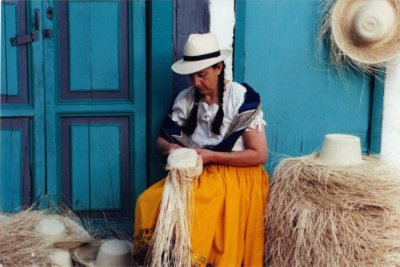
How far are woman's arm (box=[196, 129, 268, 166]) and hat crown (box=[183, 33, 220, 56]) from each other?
1.76 feet

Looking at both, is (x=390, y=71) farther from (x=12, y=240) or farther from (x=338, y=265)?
(x=12, y=240)

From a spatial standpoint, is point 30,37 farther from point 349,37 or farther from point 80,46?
point 349,37

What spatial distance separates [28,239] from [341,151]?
193 centimetres

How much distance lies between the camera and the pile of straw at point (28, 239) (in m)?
3.57

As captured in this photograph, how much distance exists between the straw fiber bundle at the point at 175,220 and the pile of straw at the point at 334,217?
1.68ft

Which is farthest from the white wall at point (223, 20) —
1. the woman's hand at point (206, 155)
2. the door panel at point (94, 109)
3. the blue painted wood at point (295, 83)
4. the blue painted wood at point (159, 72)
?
the woman's hand at point (206, 155)

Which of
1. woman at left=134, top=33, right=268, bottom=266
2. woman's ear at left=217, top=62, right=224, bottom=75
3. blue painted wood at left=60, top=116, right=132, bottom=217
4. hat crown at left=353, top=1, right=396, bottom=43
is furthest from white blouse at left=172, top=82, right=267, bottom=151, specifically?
hat crown at left=353, top=1, right=396, bottom=43

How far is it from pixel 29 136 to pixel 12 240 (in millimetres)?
885

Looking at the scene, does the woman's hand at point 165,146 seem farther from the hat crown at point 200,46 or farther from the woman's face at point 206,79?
the hat crown at point 200,46

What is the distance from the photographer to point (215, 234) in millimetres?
3480

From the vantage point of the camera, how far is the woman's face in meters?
3.62

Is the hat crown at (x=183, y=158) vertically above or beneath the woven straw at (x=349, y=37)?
beneath

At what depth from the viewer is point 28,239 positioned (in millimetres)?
3703

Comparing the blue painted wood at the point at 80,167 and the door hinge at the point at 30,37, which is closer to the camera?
Result: the door hinge at the point at 30,37
